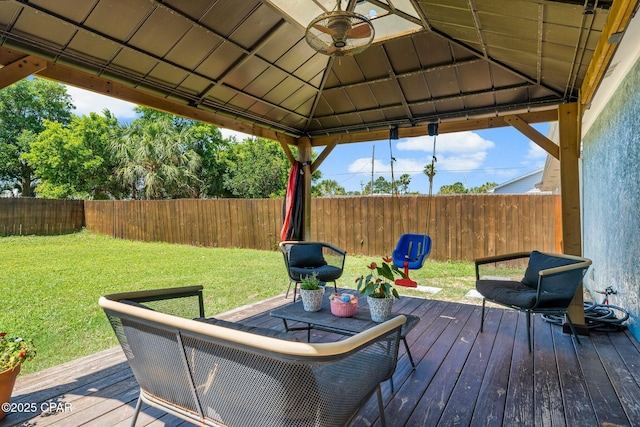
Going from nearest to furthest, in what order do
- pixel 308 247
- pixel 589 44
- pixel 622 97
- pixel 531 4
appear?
pixel 531 4 < pixel 589 44 < pixel 622 97 < pixel 308 247

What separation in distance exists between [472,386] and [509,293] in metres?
1.05

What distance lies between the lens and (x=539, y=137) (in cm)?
344

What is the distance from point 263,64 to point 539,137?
2.88 metres

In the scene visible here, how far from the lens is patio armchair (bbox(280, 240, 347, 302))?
4.01 m

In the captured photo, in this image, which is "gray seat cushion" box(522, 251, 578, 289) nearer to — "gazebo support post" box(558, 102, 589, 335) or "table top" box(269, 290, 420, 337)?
"gazebo support post" box(558, 102, 589, 335)

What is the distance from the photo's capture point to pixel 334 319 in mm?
2359

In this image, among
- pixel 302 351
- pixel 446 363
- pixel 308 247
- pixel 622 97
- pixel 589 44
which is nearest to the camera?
pixel 302 351

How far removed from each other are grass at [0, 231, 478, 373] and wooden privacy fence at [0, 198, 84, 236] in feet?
1.56

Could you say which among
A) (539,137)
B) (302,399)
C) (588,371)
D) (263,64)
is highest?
(263,64)

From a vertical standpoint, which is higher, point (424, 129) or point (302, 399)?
point (424, 129)

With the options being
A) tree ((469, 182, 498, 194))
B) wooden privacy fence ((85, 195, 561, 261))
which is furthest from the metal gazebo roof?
tree ((469, 182, 498, 194))

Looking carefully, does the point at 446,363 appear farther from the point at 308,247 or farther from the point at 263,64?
the point at 263,64

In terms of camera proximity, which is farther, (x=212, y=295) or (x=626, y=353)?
(x=212, y=295)

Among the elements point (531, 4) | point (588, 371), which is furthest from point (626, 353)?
point (531, 4)
